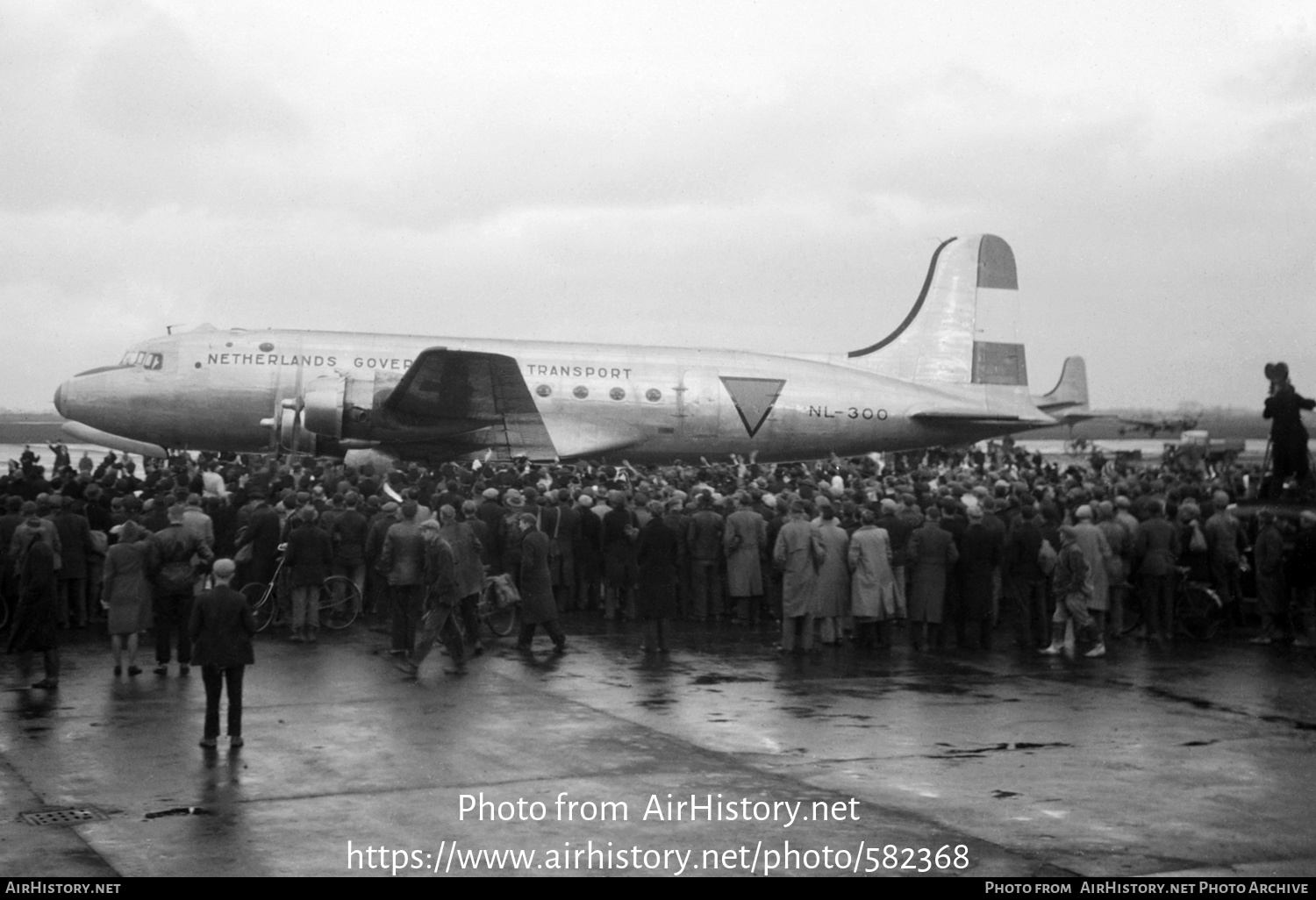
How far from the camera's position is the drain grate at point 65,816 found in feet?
25.9

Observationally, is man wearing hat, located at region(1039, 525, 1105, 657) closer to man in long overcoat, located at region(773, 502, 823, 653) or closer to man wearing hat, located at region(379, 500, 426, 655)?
man in long overcoat, located at region(773, 502, 823, 653)

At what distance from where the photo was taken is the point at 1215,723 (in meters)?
11.5

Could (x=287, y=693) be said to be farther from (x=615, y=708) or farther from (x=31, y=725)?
(x=615, y=708)

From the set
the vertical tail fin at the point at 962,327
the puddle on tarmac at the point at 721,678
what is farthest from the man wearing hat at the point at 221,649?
the vertical tail fin at the point at 962,327

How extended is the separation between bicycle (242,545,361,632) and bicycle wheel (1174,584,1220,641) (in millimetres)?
10896

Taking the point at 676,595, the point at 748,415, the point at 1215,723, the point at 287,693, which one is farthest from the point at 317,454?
the point at 1215,723

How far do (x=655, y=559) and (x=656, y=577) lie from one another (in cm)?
24

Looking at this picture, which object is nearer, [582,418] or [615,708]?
[615,708]

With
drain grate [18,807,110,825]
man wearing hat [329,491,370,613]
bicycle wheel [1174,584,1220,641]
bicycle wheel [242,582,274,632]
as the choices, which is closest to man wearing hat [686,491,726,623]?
man wearing hat [329,491,370,613]

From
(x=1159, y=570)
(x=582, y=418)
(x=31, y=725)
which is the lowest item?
(x=31, y=725)

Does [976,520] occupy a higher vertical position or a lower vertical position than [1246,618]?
higher

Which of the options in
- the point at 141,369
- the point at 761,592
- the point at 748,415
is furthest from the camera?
the point at 748,415

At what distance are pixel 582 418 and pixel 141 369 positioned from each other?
9.55m

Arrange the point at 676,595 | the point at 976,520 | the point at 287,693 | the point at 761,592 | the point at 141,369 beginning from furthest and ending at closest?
the point at 141,369
the point at 676,595
the point at 761,592
the point at 976,520
the point at 287,693
